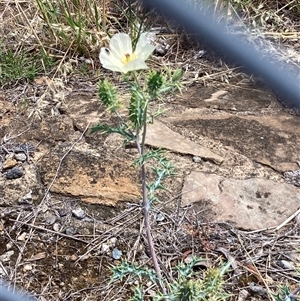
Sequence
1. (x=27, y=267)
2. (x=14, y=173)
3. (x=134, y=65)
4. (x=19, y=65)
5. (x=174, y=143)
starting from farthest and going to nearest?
1. (x=19, y=65)
2. (x=174, y=143)
3. (x=14, y=173)
4. (x=27, y=267)
5. (x=134, y=65)

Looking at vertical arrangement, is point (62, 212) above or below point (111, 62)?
below

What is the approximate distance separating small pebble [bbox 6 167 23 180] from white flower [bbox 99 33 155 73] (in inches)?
35.6

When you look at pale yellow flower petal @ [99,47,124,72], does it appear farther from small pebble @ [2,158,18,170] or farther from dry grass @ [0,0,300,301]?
small pebble @ [2,158,18,170]

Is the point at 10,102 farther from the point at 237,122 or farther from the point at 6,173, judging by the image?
the point at 237,122

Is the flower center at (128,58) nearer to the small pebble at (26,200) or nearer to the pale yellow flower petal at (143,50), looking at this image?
the pale yellow flower petal at (143,50)

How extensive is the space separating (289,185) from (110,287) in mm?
710

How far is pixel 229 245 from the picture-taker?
1636 mm

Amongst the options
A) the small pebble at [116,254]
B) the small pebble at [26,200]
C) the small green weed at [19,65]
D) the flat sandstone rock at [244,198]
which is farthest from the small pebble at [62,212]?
the small green weed at [19,65]

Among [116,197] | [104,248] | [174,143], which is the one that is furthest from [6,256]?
[174,143]

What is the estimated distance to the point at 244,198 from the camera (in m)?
1.79

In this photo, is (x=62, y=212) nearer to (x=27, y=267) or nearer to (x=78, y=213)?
(x=78, y=213)

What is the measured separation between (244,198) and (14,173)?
0.79 metres

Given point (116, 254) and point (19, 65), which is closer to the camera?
point (116, 254)

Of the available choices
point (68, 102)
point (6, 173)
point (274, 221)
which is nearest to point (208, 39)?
point (274, 221)
